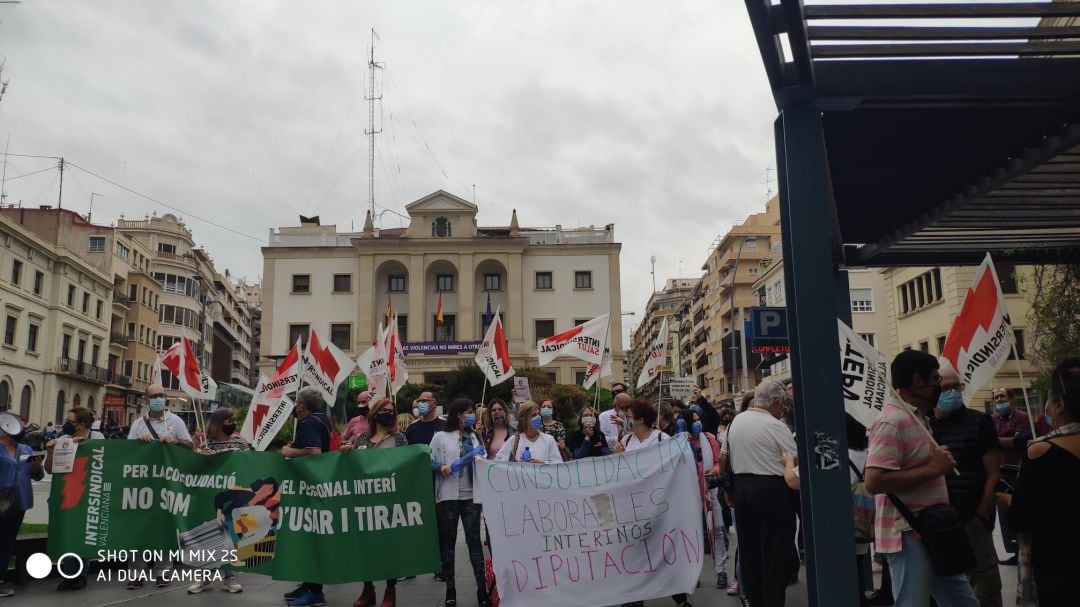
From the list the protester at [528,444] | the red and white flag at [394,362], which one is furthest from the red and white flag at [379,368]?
the protester at [528,444]

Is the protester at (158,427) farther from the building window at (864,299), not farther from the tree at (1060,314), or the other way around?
the building window at (864,299)

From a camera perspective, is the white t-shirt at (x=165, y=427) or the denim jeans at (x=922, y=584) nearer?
the denim jeans at (x=922, y=584)

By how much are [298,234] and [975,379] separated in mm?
62441

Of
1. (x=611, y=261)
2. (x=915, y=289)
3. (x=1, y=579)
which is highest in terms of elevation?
(x=611, y=261)

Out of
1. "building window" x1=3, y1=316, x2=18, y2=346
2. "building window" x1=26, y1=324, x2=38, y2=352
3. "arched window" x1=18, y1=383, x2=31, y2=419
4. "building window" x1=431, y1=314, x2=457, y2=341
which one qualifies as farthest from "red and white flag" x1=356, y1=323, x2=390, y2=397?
"building window" x1=431, y1=314, x2=457, y2=341

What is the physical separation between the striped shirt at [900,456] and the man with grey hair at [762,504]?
5.01 ft

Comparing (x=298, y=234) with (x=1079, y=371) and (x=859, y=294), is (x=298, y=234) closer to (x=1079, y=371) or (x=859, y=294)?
(x=859, y=294)

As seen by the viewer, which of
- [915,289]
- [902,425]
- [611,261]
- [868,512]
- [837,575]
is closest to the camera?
[902,425]

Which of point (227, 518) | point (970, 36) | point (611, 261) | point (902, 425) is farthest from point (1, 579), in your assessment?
point (611, 261)

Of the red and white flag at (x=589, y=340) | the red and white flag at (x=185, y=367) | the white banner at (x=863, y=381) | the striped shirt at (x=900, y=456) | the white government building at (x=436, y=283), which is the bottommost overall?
the striped shirt at (x=900, y=456)

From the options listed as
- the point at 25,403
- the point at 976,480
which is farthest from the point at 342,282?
the point at 976,480

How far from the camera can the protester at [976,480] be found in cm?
Answer: 505

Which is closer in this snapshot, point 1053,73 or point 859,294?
Answer: point 1053,73

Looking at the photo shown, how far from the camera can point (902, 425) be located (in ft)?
13.6
